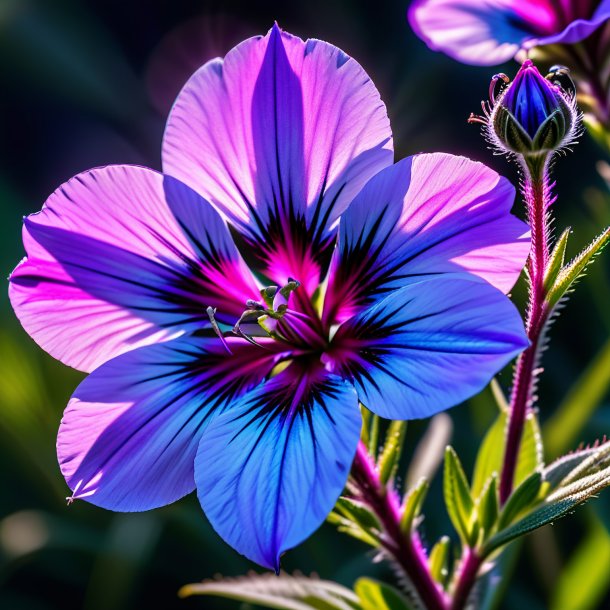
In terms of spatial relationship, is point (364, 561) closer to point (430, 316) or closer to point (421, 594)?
point (421, 594)

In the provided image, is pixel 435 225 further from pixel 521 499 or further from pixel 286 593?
pixel 286 593

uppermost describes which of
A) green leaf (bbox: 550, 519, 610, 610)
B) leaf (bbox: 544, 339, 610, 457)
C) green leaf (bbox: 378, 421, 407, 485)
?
green leaf (bbox: 378, 421, 407, 485)

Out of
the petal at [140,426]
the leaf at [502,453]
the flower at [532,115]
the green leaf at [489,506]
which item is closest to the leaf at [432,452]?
the leaf at [502,453]

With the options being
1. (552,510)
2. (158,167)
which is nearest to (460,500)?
(552,510)

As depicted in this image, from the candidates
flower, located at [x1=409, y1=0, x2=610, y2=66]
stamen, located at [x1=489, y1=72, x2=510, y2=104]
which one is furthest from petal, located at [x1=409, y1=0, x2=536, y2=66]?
stamen, located at [x1=489, y1=72, x2=510, y2=104]

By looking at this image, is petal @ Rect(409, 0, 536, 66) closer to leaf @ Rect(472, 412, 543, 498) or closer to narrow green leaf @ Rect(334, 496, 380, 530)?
leaf @ Rect(472, 412, 543, 498)

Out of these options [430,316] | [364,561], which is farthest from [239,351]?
[364,561]
